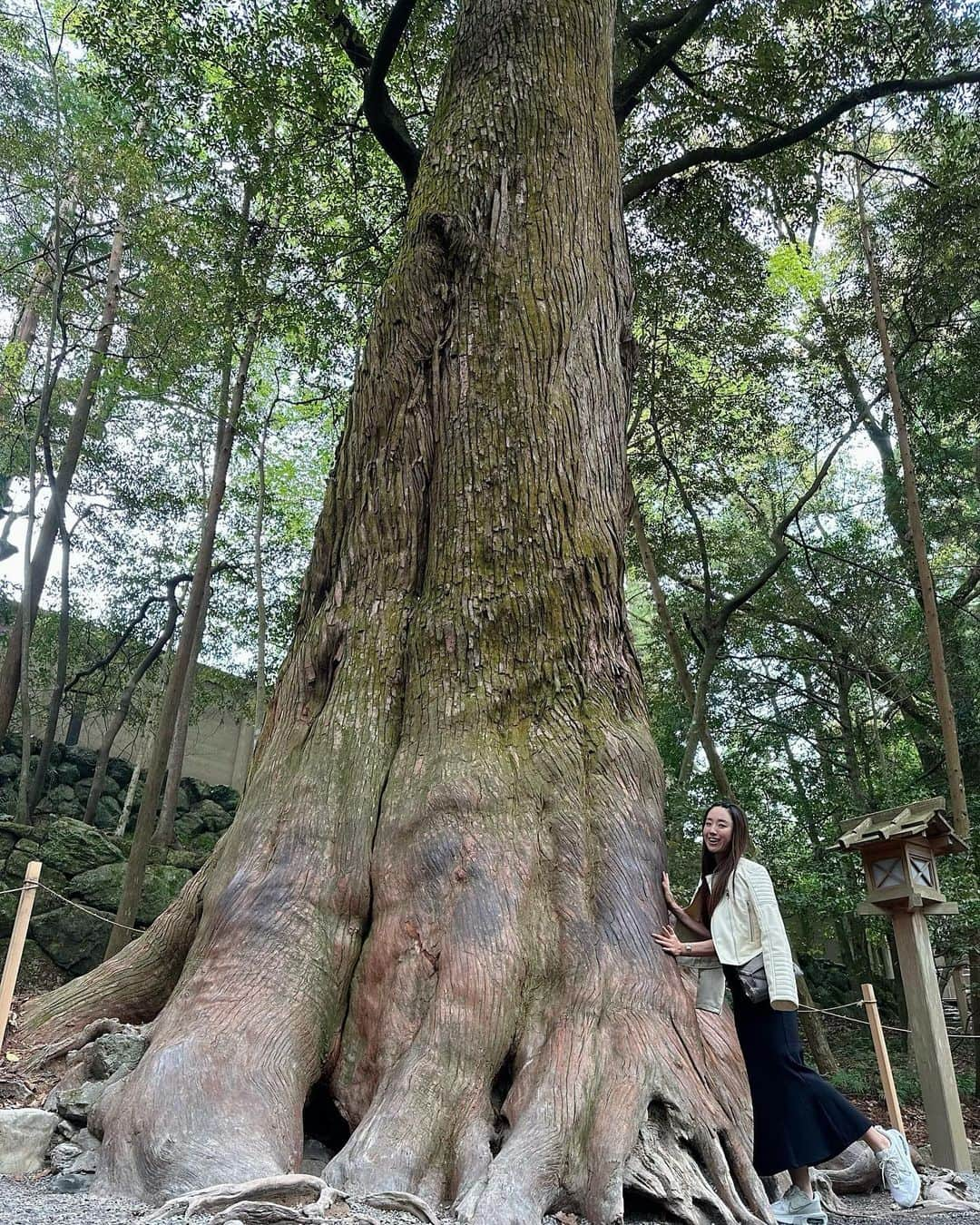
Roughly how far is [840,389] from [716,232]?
136 inches

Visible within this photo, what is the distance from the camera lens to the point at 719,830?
3242mm

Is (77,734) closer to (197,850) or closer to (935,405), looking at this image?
(197,850)

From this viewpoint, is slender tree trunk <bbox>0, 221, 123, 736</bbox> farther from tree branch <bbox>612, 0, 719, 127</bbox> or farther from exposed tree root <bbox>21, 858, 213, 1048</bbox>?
tree branch <bbox>612, 0, 719, 127</bbox>

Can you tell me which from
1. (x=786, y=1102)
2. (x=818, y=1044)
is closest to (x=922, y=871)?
(x=786, y=1102)

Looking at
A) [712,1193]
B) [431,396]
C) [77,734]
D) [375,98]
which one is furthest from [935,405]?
[77,734]

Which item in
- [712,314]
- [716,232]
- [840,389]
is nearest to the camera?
[716,232]

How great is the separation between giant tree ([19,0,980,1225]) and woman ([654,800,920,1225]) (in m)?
0.12

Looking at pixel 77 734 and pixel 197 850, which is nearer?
pixel 197 850

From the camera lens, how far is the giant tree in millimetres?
2396

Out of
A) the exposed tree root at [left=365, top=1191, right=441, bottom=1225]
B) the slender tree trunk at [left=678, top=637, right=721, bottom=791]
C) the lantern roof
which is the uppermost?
the slender tree trunk at [left=678, top=637, right=721, bottom=791]

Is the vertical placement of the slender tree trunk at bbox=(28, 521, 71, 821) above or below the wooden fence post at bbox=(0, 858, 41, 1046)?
above

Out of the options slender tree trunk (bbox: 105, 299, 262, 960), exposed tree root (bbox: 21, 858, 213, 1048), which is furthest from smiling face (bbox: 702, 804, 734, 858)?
slender tree trunk (bbox: 105, 299, 262, 960)

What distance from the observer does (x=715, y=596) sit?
39.7 feet

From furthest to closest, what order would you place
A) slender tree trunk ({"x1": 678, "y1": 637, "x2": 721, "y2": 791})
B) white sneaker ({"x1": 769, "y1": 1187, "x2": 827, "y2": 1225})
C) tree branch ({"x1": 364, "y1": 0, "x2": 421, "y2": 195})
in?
slender tree trunk ({"x1": 678, "y1": 637, "x2": 721, "y2": 791}) → tree branch ({"x1": 364, "y1": 0, "x2": 421, "y2": 195}) → white sneaker ({"x1": 769, "y1": 1187, "x2": 827, "y2": 1225})
